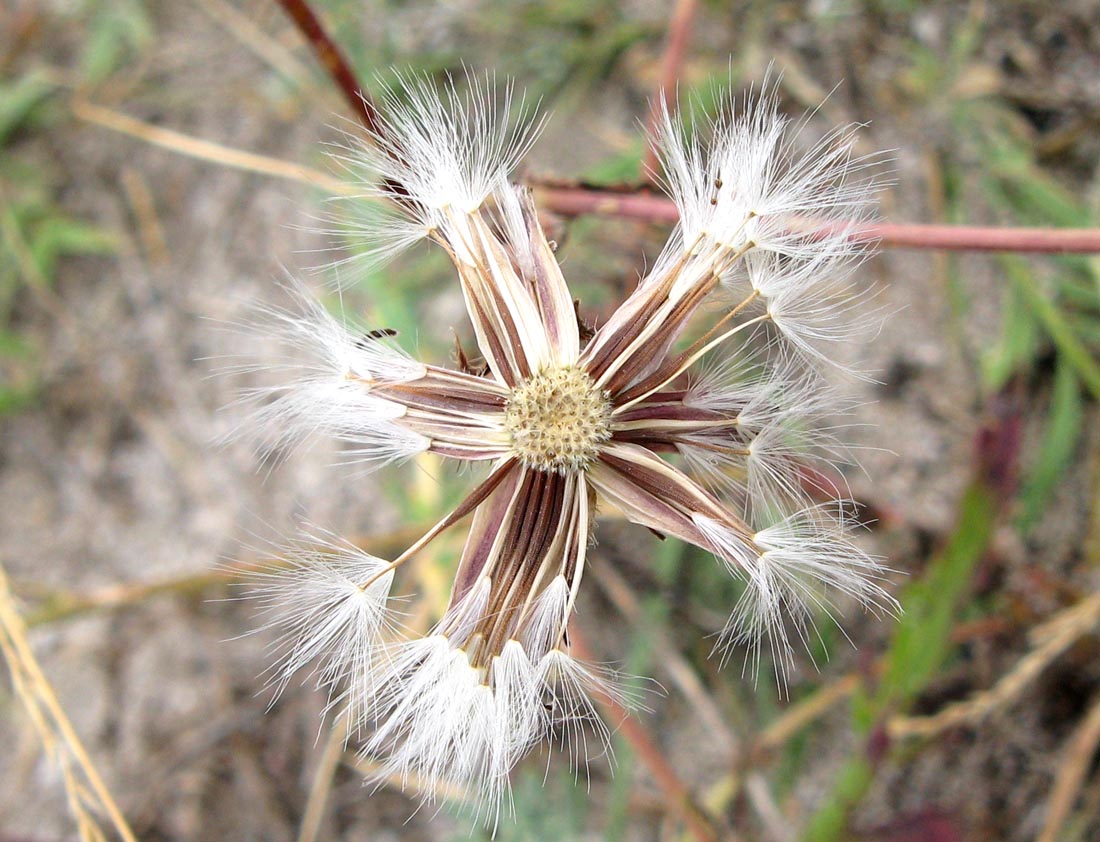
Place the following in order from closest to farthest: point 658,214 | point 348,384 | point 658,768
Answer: point 348,384 → point 658,214 → point 658,768

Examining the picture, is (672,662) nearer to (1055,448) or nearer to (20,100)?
(1055,448)

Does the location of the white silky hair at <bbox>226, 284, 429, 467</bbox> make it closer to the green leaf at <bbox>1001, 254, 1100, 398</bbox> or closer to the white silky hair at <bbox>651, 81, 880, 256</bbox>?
the white silky hair at <bbox>651, 81, 880, 256</bbox>

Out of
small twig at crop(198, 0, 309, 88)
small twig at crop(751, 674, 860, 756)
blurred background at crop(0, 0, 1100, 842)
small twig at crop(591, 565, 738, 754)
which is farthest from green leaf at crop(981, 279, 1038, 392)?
small twig at crop(198, 0, 309, 88)

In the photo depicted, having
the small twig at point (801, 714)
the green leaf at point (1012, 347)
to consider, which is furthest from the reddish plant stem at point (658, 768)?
the green leaf at point (1012, 347)

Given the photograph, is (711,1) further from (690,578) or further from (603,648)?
(603,648)

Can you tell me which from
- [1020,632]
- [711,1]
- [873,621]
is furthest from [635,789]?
[711,1]

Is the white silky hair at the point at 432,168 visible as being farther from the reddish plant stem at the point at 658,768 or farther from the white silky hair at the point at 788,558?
the reddish plant stem at the point at 658,768

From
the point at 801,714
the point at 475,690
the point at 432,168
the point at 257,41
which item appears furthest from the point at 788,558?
the point at 257,41
